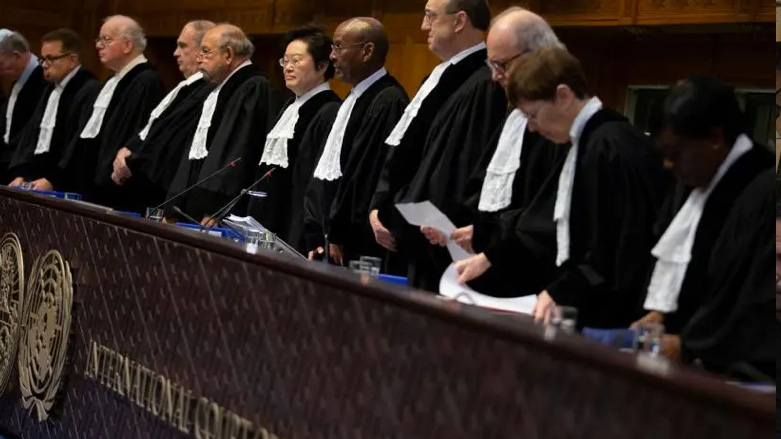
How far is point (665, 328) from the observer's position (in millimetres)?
3146

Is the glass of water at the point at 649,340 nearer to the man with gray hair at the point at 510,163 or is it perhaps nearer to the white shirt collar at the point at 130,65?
the man with gray hair at the point at 510,163

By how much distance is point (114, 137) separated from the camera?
23.8ft

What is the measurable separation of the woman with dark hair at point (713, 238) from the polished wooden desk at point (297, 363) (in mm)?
583

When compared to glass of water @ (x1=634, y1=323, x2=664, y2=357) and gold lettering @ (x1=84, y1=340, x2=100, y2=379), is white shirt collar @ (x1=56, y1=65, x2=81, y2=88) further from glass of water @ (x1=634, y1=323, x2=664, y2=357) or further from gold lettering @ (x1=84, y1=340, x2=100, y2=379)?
glass of water @ (x1=634, y1=323, x2=664, y2=357)

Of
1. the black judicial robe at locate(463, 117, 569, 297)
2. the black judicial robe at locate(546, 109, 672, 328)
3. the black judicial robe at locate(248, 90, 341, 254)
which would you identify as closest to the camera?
the black judicial robe at locate(546, 109, 672, 328)

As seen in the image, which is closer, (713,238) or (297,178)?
(713,238)

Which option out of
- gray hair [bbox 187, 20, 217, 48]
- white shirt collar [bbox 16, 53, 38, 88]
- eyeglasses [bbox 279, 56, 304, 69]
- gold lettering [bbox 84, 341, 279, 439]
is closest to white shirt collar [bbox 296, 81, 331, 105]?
eyeglasses [bbox 279, 56, 304, 69]

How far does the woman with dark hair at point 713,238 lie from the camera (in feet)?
9.55

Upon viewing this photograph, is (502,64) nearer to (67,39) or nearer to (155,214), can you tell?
(155,214)

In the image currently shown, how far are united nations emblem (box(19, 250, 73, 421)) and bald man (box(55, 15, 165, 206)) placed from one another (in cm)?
225

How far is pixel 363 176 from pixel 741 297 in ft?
7.97

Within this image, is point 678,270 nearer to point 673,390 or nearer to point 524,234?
point 524,234

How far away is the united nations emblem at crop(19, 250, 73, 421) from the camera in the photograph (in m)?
4.60

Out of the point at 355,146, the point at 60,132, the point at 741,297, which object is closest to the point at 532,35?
the point at 741,297
